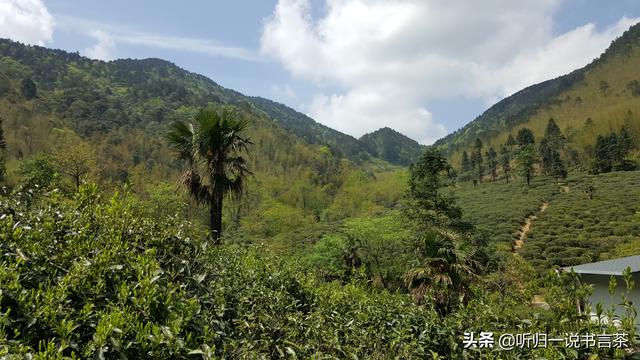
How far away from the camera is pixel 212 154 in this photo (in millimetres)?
11977

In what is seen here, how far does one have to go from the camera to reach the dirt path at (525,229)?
4478cm

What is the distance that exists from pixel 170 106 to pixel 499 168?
114639mm

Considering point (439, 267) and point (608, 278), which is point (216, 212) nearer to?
point (439, 267)

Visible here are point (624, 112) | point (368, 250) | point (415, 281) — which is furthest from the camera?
point (624, 112)

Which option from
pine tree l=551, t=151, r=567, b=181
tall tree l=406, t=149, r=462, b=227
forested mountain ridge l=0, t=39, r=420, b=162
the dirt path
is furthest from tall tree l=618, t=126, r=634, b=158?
forested mountain ridge l=0, t=39, r=420, b=162

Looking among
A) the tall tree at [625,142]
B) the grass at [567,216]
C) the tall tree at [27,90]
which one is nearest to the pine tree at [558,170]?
the grass at [567,216]

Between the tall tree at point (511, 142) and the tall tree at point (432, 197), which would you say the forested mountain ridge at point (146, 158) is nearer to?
the tall tree at point (432, 197)

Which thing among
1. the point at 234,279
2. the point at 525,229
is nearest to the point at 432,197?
the point at 234,279

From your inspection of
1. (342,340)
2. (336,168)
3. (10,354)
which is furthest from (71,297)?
(336,168)

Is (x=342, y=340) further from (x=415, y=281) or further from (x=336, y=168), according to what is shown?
(x=336, y=168)

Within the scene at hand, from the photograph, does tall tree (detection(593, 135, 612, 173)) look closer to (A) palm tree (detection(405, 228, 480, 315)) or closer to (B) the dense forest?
(B) the dense forest

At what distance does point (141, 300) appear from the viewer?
3053mm

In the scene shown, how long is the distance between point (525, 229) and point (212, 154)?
48.9 metres

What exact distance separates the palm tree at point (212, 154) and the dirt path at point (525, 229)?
3839cm
